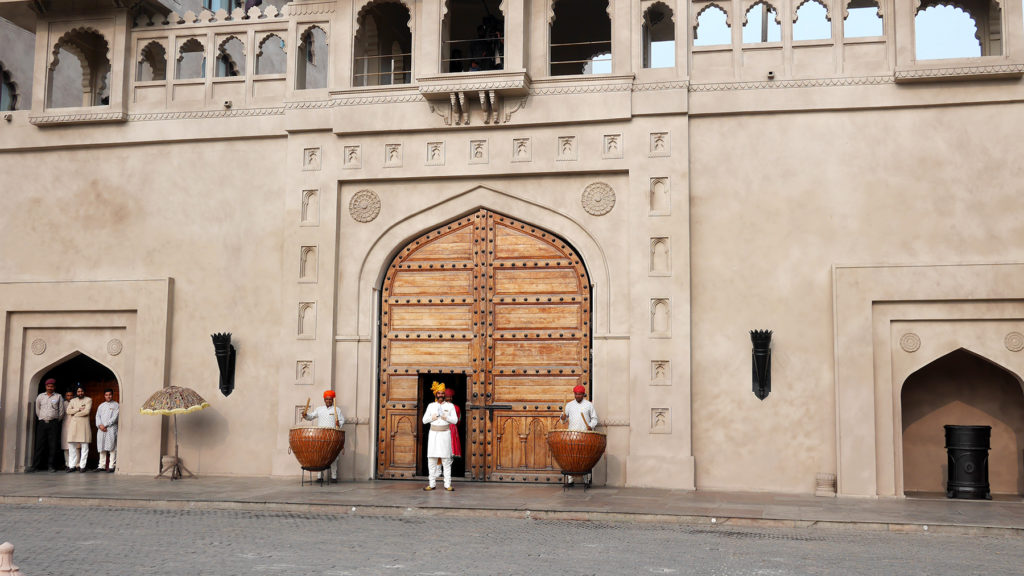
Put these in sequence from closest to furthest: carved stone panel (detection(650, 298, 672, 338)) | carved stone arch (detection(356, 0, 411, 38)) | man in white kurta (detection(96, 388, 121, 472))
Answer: carved stone panel (detection(650, 298, 672, 338)), carved stone arch (detection(356, 0, 411, 38)), man in white kurta (detection(96, 388, 121, 472))

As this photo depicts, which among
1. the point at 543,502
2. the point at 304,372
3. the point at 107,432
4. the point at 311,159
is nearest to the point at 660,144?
the point at 311,159

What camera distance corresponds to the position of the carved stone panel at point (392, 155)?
602 inches

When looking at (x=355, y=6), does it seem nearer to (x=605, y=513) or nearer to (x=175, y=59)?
(x=175, y=59)

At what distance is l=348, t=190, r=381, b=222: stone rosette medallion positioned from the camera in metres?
15.4

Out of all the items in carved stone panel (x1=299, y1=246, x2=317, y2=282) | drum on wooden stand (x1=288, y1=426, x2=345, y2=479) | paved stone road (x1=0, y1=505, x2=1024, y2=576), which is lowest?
paved stone road (x1=0, y1=505, x2=1024, y2=576)

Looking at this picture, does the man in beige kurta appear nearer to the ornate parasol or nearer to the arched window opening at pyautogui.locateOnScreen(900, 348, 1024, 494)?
the ornate parasol

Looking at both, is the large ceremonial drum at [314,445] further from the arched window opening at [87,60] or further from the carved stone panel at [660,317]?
the arched window opening at [87,60]

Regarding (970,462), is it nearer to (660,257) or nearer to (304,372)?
(660,257)

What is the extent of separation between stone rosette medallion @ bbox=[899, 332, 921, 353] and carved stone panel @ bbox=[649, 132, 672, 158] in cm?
402

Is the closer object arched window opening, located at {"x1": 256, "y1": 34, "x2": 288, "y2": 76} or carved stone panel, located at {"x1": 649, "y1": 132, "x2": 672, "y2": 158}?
carved stone panel, located at {"x1": 649, "y1": 132, "x2": 672, "y2": 158}

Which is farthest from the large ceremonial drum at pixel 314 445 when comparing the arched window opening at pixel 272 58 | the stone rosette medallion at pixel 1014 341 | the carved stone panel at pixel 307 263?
the arched window opening at pixel 272 58

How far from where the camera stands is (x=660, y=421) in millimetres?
13961

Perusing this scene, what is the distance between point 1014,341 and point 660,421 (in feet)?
15.4

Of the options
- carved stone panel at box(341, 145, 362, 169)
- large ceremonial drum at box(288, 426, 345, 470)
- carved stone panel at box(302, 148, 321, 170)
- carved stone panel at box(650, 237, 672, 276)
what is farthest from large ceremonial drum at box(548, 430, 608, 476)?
carved stone panel at box(302, 148, 321, 170)
